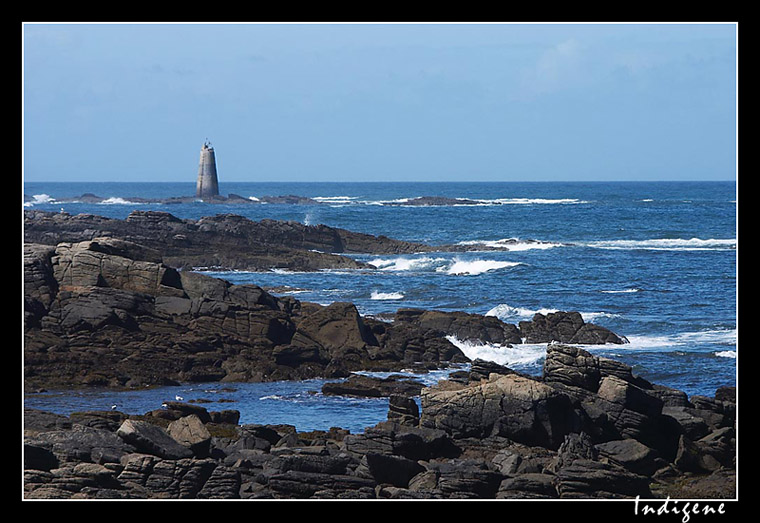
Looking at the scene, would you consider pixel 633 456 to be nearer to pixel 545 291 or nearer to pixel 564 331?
pixel 564 331

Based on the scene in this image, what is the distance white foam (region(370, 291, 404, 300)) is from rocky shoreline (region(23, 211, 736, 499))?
9.85m

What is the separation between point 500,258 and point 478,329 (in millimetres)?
27523

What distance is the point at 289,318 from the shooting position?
2942cm

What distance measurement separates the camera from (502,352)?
2941 centimetres

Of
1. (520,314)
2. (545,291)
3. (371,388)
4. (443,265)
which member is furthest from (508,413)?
(443,265)

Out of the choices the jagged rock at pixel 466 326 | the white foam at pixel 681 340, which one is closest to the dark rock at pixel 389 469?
the jagged rock at pixel 466 326

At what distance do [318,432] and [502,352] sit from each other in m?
11.3

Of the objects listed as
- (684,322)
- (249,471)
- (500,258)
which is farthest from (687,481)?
(500,258)

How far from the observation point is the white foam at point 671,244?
6581 centimetres

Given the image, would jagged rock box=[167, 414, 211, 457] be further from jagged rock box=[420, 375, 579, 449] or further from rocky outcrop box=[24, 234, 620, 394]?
rocky outcrop box=[24, 234, 620, 394]

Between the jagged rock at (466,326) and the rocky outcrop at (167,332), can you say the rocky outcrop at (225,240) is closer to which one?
the jagged rock at (466,326)

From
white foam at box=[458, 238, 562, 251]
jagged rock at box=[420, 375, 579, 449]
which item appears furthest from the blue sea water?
jagged rock at box=[420, 375, 579, 449]

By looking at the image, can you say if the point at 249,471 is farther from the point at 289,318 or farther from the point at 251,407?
the point at 289,318
